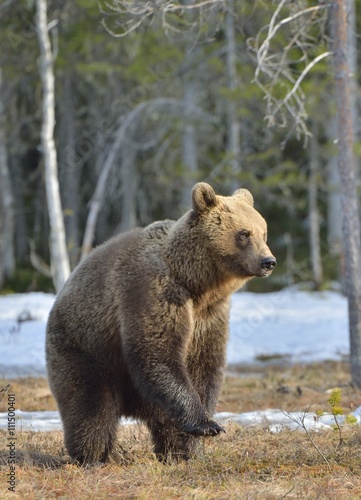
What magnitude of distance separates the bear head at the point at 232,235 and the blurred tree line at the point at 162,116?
12.0 m

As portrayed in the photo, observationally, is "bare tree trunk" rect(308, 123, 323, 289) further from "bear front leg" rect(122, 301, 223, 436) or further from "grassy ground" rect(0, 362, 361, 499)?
"bear front leg" rect(122, 301, 223, 436)

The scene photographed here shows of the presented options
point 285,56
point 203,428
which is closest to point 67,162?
point 285,56

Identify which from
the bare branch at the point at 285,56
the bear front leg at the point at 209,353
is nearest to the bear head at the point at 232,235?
the bear front leg at the point at 209,353

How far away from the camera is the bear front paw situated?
5473mm

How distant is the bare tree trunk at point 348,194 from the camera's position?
35.9 feet

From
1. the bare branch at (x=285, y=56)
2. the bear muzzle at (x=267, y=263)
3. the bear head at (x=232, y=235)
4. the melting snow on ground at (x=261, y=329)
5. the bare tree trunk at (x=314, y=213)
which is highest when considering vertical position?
the bare branch at (x=285, y=56)

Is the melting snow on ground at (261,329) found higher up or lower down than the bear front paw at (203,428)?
lower down

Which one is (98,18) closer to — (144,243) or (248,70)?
(248,70)

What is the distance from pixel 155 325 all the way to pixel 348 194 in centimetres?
618

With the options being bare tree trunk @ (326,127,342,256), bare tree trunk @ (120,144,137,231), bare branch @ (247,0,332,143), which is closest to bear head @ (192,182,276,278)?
bare branch @ (247,0,332,143)

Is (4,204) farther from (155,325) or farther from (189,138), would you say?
(155,325)

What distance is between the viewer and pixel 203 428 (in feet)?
18.0

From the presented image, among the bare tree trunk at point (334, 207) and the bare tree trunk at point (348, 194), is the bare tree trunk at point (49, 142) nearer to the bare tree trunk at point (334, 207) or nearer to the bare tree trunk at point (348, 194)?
the bare tree trunk at point (348, 194)

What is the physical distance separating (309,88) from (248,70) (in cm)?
181
